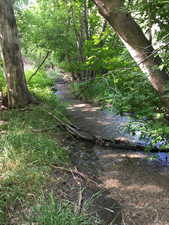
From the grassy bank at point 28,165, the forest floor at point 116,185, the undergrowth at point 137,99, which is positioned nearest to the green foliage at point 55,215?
the grassy bank at point 28,165

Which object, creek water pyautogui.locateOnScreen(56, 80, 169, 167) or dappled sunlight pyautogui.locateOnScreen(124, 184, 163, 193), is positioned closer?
dappled sunlight pyautogui.locateOnScreen(124, 184, 163, 193)

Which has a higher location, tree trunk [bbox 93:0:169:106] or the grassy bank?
tree trunk [bbox 93:0:169:106]

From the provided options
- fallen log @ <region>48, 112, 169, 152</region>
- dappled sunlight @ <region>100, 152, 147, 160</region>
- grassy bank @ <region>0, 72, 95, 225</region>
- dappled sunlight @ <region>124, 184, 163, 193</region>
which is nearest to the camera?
grassy bank @ <region>0, 72, 95, 225</region>

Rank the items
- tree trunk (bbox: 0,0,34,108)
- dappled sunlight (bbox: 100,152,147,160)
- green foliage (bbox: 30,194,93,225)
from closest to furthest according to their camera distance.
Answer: green foliage (bbox: 30,194,93,225), dappled sunlight (bbox: 100,152,147,160), tree trunk (bbox: 0,0,34,108)

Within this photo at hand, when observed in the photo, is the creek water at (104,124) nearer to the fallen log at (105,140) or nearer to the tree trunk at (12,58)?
the fallen log at (105,140)

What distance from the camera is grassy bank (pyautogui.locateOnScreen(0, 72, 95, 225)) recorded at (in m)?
1.88

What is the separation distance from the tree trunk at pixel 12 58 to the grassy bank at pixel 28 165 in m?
0.58

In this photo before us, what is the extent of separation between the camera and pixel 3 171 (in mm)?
2465

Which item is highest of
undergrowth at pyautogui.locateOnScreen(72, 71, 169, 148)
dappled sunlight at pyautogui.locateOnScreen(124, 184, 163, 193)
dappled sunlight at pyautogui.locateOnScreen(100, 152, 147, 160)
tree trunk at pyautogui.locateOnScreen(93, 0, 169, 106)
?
tree trunk at pyautogui.locateOnScreen(93, 0, 169, 106)

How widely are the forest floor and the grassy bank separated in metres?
0.23

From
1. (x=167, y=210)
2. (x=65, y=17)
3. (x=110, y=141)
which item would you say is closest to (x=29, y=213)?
(x=167, y=210)

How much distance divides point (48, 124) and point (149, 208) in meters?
2.69

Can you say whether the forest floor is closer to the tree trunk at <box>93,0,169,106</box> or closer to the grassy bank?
the grassy bank

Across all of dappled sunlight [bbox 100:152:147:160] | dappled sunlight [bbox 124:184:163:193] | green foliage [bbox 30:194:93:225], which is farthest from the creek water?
green foliage [bbox 30:194:93:225]
